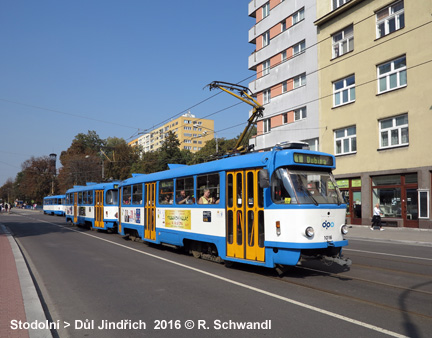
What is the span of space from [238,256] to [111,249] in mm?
6398

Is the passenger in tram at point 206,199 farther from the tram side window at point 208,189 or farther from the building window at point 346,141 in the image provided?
the building window at point 346,141

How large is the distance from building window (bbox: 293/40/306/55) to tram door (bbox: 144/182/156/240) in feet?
68.3

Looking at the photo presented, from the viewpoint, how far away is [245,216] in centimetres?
873

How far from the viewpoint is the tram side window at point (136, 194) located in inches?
604

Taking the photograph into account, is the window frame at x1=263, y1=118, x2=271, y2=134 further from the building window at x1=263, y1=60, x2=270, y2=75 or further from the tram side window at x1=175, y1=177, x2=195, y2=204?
the tram side window at x1=175, y1=177, x2=195, y2=204

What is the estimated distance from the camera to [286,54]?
32625mm

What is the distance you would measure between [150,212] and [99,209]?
9.06 m

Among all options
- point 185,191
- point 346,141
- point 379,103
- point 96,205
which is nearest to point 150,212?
point 185,191

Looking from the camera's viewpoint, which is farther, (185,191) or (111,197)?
(111,197)

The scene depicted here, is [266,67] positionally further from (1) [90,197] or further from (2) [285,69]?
(1) [90,197]

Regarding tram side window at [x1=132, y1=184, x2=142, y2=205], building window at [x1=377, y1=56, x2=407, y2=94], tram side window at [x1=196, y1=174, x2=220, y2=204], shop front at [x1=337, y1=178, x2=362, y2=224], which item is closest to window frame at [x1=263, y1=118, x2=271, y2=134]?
shop front at [x1=337, y1=178, x2=362, y2=224]

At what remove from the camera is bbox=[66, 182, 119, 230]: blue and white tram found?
66.8ft

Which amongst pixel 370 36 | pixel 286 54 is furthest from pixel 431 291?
pixel 286 54

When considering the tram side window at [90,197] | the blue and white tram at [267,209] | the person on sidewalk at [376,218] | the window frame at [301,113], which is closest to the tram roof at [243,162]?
the blue and white tram at [267,209]
